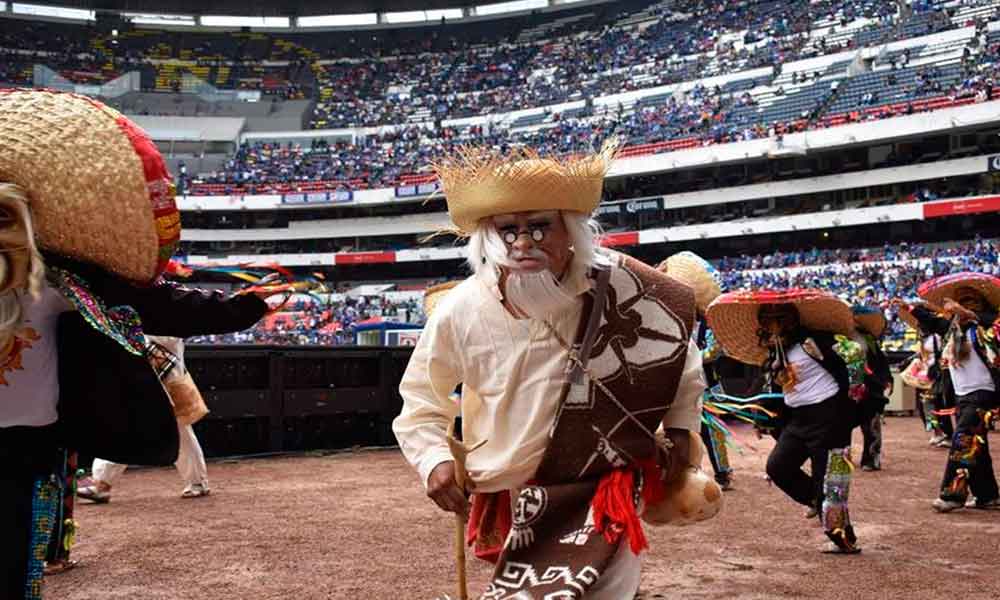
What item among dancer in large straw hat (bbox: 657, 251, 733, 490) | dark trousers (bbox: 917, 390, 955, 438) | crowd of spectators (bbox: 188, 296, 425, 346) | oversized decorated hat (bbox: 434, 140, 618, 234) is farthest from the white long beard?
crowd of spectators (bbox: 188, 296, 425, 346)

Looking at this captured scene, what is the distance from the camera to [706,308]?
7363 mm

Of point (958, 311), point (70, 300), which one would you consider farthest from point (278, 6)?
point (70, 300)

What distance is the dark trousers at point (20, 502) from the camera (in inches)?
98.0

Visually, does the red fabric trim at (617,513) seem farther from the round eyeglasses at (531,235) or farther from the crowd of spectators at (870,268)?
the crowd of spectators at (870,268)

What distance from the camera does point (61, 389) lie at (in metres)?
2.66

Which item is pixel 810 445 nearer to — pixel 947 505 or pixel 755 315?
pixel 755 315

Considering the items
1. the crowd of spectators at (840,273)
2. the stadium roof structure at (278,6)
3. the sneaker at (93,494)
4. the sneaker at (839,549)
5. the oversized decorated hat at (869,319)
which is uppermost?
the stadium roof structure at (278,6)

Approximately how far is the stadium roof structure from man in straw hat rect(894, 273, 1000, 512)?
5275 centimetres

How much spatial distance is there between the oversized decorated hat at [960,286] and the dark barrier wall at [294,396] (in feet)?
24.6

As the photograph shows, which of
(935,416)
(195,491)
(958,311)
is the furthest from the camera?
(935,416)

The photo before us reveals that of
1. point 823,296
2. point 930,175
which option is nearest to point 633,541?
point 823,296

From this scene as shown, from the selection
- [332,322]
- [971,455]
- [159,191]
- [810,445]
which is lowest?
[332,322]

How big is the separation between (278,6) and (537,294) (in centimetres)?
6143

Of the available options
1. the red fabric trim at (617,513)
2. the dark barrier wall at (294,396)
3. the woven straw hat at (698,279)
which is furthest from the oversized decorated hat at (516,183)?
the dark barrier wall at (294,396)
